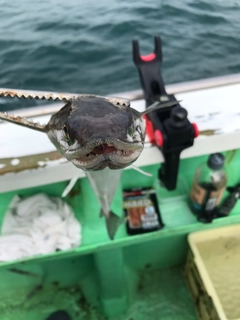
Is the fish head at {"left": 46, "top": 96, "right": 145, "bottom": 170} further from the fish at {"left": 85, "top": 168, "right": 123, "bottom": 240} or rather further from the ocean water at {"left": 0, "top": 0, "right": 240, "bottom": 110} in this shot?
the ocean water at {"left": 0, "top": 0, "right": 240, "bottom": 110}

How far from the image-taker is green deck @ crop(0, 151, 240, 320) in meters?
2.11

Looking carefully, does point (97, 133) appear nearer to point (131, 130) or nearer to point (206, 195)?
point (131, 130)

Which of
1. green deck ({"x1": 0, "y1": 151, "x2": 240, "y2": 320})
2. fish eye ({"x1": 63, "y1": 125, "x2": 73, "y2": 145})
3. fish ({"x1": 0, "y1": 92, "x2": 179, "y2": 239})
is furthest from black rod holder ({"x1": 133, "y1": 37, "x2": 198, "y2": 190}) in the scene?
fish eye ({"x1": 63, "y1": 125, "x2": 73, "y2": 145})

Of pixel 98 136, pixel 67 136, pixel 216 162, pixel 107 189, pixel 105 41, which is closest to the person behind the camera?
pixel 98 136

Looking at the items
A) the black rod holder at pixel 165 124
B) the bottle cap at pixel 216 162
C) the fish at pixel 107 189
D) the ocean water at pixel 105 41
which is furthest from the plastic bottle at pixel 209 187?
the ocean water at pixel 105 41

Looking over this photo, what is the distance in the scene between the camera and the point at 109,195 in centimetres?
182

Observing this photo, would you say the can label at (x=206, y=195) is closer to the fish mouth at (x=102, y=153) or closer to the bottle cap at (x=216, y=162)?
the bottle cap at (x=216, y=162)

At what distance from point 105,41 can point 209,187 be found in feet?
12.4

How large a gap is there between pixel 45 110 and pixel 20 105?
1878 mm

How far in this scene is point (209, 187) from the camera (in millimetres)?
1953

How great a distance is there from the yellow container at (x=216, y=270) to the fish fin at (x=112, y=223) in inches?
17.8

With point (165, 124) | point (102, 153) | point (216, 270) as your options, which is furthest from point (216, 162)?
point (102, 153)

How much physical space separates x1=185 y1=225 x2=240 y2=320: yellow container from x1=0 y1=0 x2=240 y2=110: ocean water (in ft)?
8.42

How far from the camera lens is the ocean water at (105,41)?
14.8 feet
